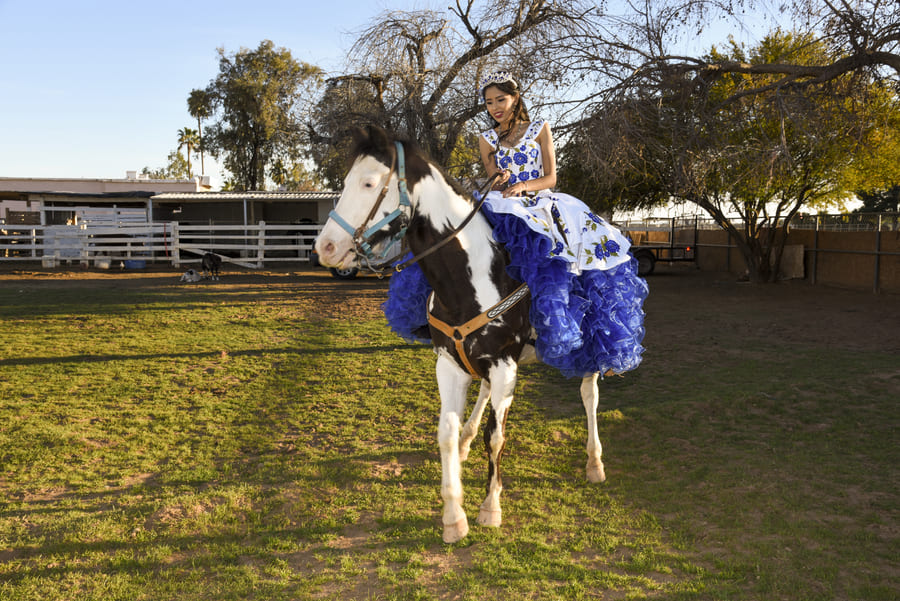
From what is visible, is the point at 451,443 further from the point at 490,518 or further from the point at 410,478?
the point at 410,478

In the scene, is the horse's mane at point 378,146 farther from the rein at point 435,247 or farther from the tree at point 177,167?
the tree at point 177,167

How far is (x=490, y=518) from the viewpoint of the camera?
142 inches

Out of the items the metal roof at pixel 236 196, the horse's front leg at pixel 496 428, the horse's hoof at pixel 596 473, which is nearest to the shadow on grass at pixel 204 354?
the horse's hoof at pixel 596 473

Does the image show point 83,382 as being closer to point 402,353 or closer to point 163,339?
point 163,339

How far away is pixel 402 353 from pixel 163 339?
394cm

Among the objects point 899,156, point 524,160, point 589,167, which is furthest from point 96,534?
point 899,156

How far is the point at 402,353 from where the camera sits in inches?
339

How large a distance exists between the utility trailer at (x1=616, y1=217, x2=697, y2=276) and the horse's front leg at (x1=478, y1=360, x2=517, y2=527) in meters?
17.0

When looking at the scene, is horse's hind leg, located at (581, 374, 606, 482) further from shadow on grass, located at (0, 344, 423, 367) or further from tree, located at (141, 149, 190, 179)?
tree, located at (141, 149, 190, 179)

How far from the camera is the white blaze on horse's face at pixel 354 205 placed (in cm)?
280

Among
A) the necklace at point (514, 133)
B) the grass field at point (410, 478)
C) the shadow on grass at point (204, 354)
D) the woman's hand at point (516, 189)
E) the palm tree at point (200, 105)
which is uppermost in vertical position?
the palm tree at point (200, 105)

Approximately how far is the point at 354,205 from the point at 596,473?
2.74 m

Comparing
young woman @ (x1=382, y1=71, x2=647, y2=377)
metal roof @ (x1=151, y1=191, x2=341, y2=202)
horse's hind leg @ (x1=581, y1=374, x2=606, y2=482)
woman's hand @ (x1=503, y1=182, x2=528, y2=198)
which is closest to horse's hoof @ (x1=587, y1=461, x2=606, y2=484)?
horse's hind leg @ (x1=581, y1=374, x2=606, y2=482)

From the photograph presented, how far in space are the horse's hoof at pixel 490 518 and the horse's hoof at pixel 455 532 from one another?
202 millimetres
